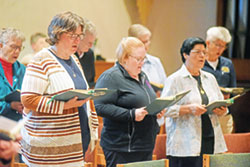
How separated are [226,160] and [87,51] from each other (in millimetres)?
1683

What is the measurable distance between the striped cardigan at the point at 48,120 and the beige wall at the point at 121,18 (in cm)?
242

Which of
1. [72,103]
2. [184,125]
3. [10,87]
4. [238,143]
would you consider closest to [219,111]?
[184,125]

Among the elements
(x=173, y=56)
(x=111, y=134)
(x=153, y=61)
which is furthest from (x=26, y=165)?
(x=173, y=56)

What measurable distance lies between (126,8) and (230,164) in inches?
175

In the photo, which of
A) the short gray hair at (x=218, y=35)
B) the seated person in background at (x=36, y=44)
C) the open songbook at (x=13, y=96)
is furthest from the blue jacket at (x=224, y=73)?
the open songbook at (x=13, y=96)

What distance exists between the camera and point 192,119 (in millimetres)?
3842

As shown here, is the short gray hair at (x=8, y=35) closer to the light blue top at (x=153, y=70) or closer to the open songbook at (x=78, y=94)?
the open songbook at (x=78, y=94)

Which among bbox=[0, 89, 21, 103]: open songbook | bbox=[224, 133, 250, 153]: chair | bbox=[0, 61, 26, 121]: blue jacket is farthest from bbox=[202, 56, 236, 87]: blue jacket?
bbox=[0, 89, 21, 103]: open songbook

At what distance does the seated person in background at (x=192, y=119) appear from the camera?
12.5 feet

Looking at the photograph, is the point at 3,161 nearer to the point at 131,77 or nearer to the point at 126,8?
the point at 131,77

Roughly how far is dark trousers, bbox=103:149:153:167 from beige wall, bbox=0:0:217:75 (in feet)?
7.56

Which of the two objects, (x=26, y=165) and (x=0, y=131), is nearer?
(x=0, y=131)

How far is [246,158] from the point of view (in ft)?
10.7

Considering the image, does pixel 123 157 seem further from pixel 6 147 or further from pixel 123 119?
pixel 6 147
